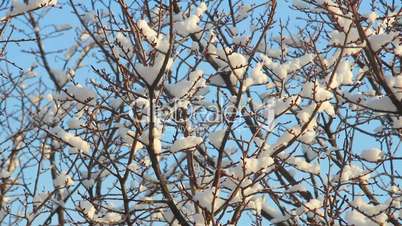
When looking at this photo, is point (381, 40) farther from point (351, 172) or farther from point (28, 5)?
point (28, 5)

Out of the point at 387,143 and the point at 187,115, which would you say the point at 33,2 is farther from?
the point at 387,143

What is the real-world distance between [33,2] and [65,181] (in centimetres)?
214

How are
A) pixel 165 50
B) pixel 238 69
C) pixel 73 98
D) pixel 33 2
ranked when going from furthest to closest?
pixel 238 69
pixel 33 2
pixel 73 98
pixel 165 50

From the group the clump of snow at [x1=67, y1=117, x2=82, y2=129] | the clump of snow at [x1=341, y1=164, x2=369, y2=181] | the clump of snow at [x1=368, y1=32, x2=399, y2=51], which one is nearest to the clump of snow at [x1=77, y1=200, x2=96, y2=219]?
the clump of snow at [x1=67, y1=117, x2=82, y2=129]

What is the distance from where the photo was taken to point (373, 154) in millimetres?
4461

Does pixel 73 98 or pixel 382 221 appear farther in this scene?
pixel 382 221

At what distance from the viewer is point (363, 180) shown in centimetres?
532

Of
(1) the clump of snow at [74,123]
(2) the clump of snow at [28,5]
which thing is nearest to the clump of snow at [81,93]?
(1) the clump of snow at [74,123]

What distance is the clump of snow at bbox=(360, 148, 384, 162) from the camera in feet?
14.6

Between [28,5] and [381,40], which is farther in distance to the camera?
[28,5]

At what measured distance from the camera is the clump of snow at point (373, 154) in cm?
444

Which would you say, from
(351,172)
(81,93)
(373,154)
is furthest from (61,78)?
(373,154)

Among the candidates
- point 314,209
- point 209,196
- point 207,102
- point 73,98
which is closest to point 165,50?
point 73,98

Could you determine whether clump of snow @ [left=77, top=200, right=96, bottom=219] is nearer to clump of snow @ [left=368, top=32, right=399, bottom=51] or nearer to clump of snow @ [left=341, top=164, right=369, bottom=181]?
clump of snow @ [left=341, top=164, right=369, bottom=181]
